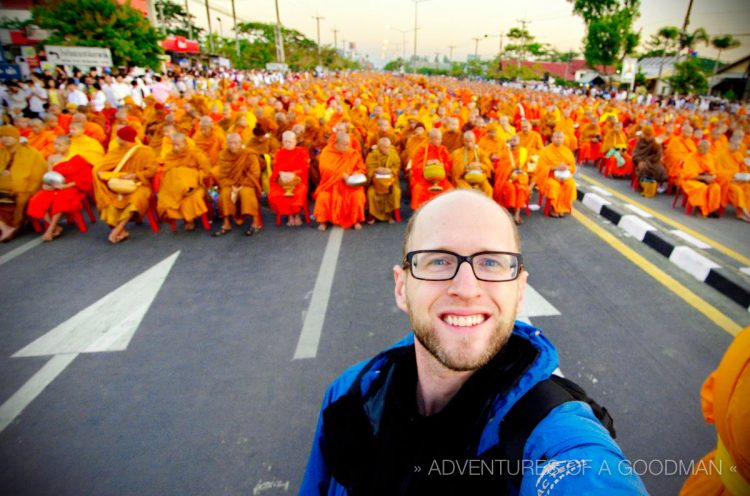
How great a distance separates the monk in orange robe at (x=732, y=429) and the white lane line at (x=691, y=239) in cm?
430

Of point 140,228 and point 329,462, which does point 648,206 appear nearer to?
point 329,462

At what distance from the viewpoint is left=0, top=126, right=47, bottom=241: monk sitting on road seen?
17.7 ft

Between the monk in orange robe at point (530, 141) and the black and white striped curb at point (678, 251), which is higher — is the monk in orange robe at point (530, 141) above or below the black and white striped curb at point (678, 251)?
above

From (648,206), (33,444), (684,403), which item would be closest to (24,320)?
(33,444)

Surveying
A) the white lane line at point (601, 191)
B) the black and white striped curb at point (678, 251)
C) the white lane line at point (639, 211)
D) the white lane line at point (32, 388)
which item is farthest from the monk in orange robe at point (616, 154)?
the white lane line at point (32, 388)

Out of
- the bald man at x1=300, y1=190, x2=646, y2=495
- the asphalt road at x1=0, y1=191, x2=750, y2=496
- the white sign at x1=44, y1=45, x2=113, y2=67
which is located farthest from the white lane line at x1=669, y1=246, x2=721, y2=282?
the white sign at x1=44, y1=45, x2=113, y2=67

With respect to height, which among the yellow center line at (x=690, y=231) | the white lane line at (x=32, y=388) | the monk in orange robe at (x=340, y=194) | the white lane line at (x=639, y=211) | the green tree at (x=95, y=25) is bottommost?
the white lane line at (x=32, y=388)

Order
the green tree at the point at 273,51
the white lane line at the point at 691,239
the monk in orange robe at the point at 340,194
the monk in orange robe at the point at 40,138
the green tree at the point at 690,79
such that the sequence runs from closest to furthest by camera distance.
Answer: the white lane line at the point at 691,239 → the monk in orange robe at the point at 340,194 → the monk in orange robe at the point at 40,138 → the green tree at the point at 690,79 → the green tree at the point at 273,51

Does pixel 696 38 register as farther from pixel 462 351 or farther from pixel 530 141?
pixel 462 351

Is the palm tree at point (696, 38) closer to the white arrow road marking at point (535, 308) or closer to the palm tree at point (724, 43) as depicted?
the palm tree at point (724, 43)

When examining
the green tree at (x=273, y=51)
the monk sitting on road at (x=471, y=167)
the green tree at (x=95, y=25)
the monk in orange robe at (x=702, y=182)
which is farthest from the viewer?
the green tree at (x=273, y=51)

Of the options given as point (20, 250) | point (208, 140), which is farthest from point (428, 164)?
point (20, 250)

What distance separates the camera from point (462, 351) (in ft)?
3.57

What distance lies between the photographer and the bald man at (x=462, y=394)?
95 cm
